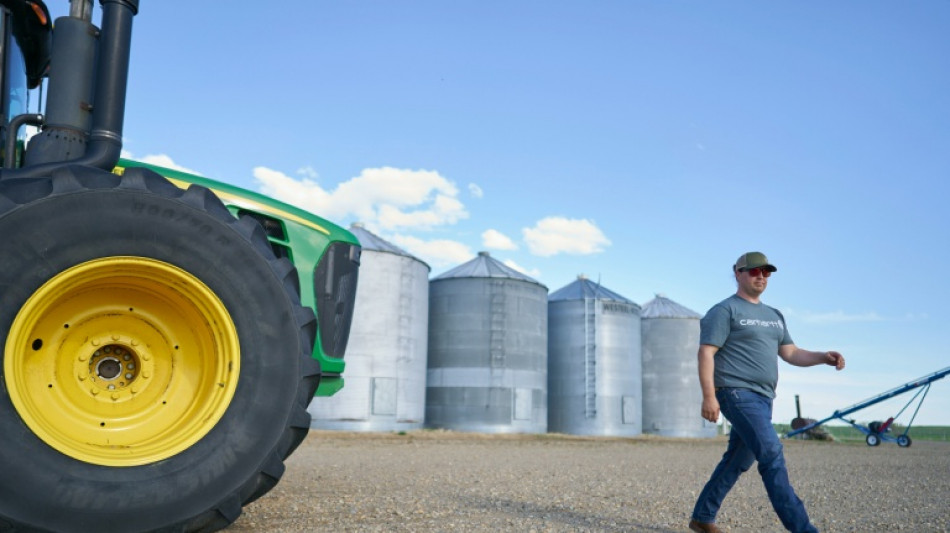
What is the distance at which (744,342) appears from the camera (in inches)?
205

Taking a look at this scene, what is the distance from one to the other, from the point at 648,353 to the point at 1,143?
1197 inches

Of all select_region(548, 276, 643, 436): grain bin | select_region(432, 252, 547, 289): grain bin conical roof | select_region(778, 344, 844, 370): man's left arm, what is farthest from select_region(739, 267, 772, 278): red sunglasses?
select_region(548, 276, 643, 436): grain bin

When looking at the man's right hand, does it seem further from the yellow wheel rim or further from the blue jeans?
the yellow wheel rim

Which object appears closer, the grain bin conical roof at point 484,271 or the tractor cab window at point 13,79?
the tractor cab window at point 13,79

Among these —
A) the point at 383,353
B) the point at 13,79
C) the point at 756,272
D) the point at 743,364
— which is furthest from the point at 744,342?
the point at 383,353

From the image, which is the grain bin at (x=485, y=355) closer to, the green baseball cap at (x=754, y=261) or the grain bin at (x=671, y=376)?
the grain bin at (x=671, y=376)

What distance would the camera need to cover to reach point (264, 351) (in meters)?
3.78

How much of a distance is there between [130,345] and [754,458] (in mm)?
3809

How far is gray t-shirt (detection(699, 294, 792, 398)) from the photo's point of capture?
5102 mm

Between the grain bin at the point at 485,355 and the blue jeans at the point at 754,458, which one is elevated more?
the grain bin at the point at 485,355

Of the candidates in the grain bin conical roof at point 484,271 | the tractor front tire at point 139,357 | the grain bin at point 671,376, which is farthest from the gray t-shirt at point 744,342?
the grain bin at point 671,376

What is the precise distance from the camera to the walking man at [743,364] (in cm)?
496

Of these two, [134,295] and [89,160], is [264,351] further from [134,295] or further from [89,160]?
[89,160]

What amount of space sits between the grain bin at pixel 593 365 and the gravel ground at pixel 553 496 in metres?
15.4
